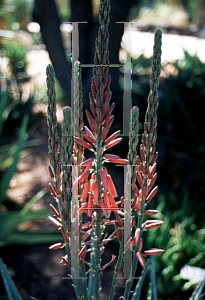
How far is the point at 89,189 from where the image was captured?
12.6 inches

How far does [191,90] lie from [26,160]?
113 centimetres

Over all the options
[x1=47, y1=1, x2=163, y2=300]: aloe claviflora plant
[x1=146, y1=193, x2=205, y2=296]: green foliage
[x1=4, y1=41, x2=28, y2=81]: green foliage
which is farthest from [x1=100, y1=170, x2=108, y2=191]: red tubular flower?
[x1=4, y1=41, x2=28, y2=81]: green foliage

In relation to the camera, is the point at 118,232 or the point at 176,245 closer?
the point at 118,232

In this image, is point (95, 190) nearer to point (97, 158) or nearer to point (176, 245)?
point (97, 158)

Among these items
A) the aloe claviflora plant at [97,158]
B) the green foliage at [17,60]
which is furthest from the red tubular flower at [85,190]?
the green foliage at [17,60]

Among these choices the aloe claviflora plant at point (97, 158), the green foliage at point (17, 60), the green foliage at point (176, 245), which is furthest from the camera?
the green foliage at point (17, 60)

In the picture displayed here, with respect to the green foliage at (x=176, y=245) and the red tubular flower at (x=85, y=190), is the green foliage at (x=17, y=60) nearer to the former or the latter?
the green foliage at (x=176, y=245)

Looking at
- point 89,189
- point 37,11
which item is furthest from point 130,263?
point 37,11

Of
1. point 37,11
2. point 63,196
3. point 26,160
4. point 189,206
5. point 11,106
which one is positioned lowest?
point 189,206

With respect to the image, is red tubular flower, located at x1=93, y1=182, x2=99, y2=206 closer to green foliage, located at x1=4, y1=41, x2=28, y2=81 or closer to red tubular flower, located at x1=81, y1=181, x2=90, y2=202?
red tubular flower, located at x1=81, y1=181, x2=90, y2=202

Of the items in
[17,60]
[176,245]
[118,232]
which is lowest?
[176,245]

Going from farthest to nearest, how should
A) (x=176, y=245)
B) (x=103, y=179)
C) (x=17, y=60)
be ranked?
1. (x=17, y=60)
2. (x=176, y=245)
3. (x=103, y=179)

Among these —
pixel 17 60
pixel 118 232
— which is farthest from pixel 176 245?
pixel 17 60

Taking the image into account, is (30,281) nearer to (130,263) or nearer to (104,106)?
(130,263)
